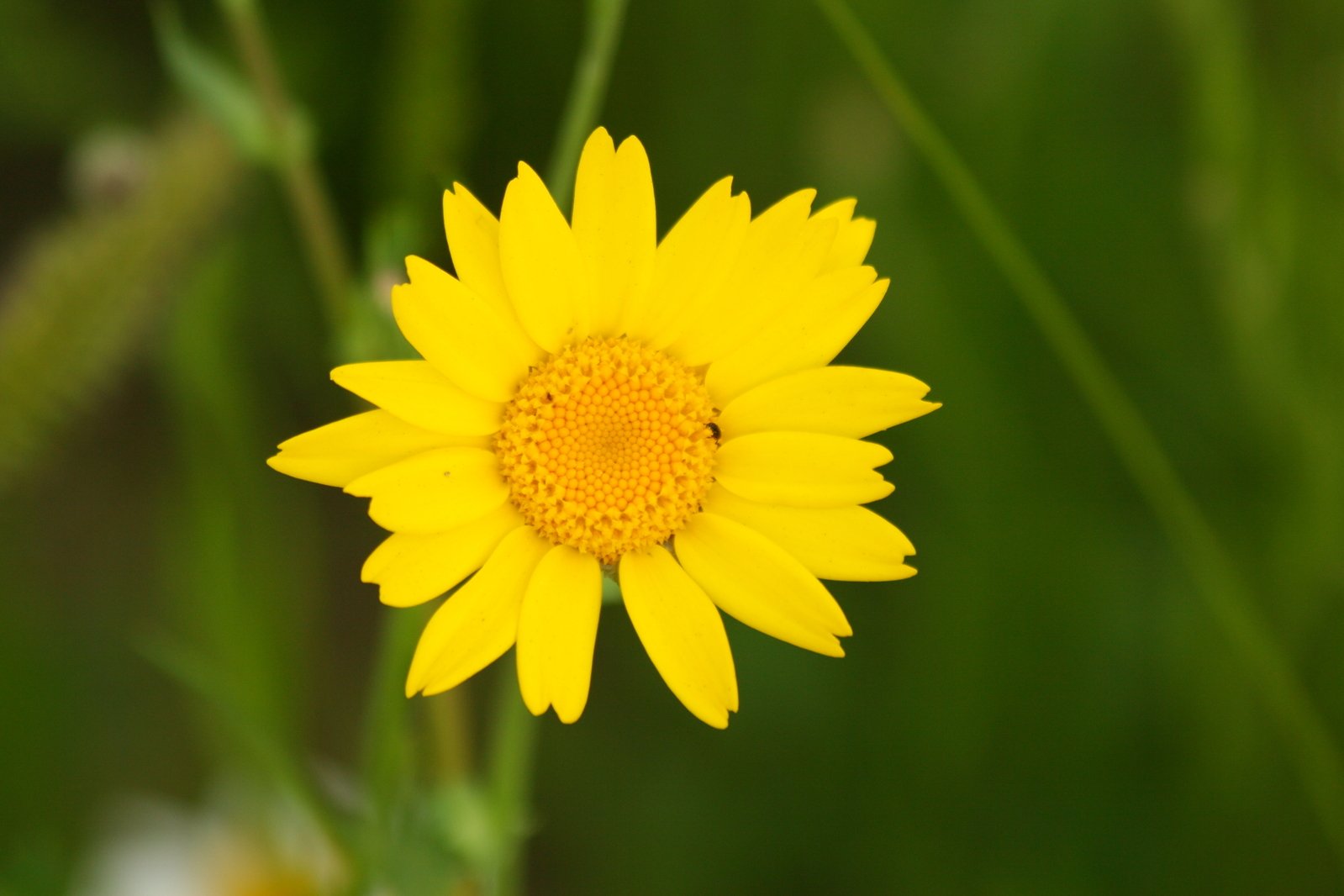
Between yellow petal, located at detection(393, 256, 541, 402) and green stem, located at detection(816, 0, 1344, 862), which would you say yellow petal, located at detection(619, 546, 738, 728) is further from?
green stem, located at detection(816, 0, 1344, 862)

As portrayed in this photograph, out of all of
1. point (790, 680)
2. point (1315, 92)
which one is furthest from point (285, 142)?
point (1315, 92)

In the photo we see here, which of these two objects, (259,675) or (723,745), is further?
(723,745)

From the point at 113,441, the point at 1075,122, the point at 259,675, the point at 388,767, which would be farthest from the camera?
the point at 113,441

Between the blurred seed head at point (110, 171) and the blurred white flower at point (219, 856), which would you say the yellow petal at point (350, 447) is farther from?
the blurred white flower at point (219, 856)

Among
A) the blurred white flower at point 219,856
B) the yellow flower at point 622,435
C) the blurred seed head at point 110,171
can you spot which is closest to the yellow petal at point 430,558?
the yellow flower at point 622,435

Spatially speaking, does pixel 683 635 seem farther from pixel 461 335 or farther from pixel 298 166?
pixel 298 166

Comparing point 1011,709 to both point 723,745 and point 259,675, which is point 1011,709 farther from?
point 259,675
